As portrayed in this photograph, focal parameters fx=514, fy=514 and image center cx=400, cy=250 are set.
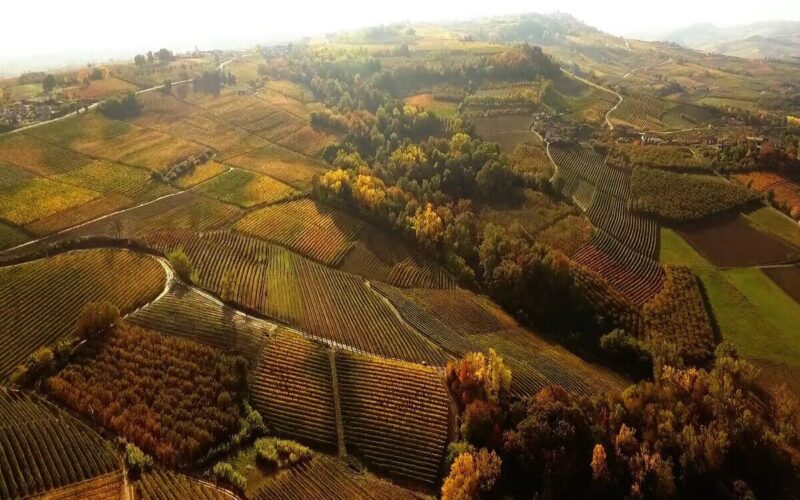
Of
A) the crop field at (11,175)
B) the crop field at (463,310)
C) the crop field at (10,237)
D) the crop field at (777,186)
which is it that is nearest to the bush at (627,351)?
the crop field at (463,310)

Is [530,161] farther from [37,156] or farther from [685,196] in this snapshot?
[37,156]

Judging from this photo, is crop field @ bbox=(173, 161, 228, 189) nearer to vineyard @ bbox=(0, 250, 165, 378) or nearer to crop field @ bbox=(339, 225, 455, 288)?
vineyard @ bbox=(0, 250, 165, 378)

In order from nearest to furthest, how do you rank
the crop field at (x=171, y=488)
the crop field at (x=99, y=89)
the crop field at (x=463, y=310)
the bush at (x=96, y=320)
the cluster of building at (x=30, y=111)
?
the crop field at (x=171, y=488) < the bush at (x=96, y=320) < the crop field at (x=463, y=310) < the cluster of building at (x=30, y=111) < the crop field at (x=99, y=89)

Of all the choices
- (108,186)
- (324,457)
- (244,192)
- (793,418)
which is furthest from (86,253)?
(793,418)

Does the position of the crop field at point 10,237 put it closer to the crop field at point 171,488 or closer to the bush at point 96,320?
the bush at point 96,320

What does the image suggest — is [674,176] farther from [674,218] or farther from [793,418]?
[793,418]
